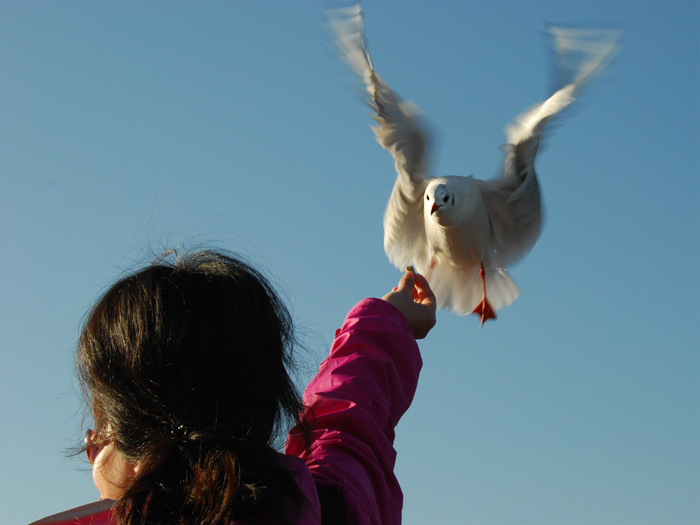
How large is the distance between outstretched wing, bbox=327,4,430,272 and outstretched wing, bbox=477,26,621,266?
49 centimetres

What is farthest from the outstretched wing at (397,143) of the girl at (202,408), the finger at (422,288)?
the girl at (202,408)

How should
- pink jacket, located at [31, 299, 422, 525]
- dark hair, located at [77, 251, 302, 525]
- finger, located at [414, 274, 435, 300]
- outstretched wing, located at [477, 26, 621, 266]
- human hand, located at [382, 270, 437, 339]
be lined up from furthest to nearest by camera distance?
outstretched wing, located at [477, 26, 621, 266]
finger, located at [414, 274, 435, 300]
human hand, located at [382, 270, 437, 339]
pink jacket, located at [31, 299, 422, 525]
dark hair, located at [77, 251, 302, 525]

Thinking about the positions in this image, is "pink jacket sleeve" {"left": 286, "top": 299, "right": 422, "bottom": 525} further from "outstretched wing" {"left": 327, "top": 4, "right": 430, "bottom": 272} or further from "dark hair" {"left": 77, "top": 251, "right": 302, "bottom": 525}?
"outstretched wing" {"left": 327, "top": 4, "right": 430, "bottom": 272}

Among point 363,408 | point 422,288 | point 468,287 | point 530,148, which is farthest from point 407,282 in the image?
point 468,287

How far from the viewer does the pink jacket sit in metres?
1.17

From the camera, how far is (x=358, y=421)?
4.63 feet

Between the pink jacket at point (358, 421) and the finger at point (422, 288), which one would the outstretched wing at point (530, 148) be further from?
the pink jacket at point (358, 421)

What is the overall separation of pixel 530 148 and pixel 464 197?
0.56 m

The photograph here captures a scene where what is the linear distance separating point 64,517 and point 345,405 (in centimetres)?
52

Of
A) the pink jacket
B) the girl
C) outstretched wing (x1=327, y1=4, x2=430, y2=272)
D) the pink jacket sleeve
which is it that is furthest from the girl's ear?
outstretched wing (x1=327, y1=4, x2=430, y2=272)

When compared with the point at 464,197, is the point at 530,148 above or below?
above

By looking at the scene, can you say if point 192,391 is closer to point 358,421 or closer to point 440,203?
Answer: point 358,421

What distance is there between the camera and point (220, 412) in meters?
1.12

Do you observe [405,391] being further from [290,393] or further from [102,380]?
[102,380]
